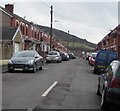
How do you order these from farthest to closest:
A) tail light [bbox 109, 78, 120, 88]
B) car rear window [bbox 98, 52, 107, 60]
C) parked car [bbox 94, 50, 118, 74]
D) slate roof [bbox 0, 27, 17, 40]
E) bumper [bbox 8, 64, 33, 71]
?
slate roof [bbox 0, 27, 17, 40], car rear window [bbox 98, 52, 107, 60], parked car [bbox 94, 50, 118, 74], bumper [bbox 8, 64, 33, 71], tail light [bbox 109, 78, 120, 88]

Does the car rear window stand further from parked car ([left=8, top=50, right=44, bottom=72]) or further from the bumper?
the bumper

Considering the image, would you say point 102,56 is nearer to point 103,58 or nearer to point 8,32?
point 103,58

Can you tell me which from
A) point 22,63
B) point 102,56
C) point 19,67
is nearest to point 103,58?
point 102,56

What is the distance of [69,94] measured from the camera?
12859 mm

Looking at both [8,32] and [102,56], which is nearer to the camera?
[102,56]

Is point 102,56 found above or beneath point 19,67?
above

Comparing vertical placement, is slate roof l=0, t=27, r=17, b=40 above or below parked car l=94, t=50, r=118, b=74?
above

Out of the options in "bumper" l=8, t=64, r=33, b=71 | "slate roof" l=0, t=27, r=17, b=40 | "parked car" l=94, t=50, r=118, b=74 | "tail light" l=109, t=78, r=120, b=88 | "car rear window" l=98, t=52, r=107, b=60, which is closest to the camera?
"tail light" l=109, t=78, r=120, b=88

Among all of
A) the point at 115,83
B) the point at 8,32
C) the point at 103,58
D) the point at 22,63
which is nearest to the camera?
the point at 115,83

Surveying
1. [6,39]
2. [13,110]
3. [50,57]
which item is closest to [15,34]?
[6,39]

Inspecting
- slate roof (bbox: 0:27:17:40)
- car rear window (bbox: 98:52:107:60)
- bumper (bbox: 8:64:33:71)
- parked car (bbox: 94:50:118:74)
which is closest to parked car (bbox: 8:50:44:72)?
bumper (bbox: 8:64:33:71)

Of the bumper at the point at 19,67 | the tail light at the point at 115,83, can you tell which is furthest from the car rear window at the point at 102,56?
the tail light at the point at 115,83

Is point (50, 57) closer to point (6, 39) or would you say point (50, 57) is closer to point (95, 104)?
point (6, 39)

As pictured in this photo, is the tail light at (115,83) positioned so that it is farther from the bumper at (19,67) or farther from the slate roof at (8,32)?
the slate roof at (8,32)
